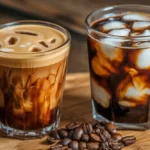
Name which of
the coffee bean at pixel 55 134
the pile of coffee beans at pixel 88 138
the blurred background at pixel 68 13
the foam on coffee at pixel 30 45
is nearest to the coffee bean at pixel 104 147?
the pile of coffee beans at pixel 88 138

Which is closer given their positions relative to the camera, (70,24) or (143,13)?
(143,13)

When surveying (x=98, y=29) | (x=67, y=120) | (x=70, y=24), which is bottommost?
(x=70, y=24)

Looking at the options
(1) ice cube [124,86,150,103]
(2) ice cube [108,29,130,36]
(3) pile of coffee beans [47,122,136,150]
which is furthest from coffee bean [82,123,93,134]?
(2) ice cube [108,29,130,36]

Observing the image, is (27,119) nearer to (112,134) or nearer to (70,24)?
(112,134)

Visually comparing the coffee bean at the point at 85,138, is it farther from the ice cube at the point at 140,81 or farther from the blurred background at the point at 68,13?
the blurred background at the point at 68,13

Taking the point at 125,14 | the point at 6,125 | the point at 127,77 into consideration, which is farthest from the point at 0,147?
the point at 125,14

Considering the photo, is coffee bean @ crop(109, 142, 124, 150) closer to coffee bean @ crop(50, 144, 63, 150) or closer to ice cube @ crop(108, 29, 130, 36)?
coffee bean @ crop(50, 144, 63, 150)

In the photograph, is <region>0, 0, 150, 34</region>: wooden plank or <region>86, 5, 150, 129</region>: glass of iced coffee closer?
<region>86, 5, 150, 129</region>: glass of iced coffee
